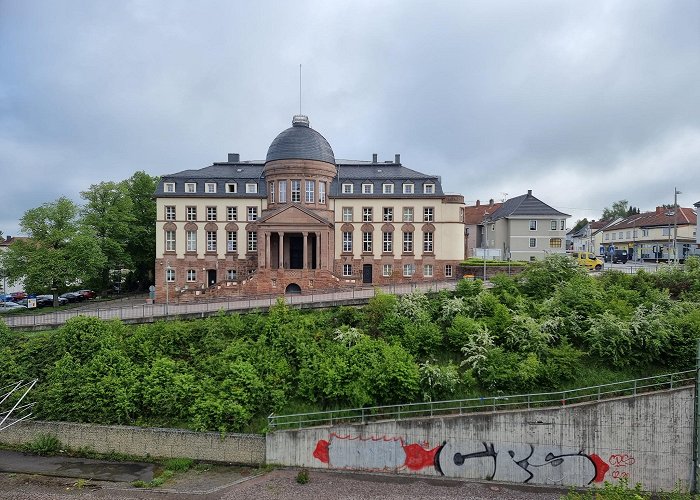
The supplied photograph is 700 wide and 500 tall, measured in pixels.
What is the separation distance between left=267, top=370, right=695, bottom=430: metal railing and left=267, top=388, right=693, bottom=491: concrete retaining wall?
502mm

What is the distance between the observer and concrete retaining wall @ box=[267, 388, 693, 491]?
52.2ft

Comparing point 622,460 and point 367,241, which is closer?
point 622,460

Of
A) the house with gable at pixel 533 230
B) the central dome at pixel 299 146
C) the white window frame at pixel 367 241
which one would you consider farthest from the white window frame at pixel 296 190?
the house with gable at pixel 533 230

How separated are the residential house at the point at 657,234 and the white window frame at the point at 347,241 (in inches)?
1658

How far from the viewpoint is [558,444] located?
52.6 feet

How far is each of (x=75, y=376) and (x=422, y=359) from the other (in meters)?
16.3

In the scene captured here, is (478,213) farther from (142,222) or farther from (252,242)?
(142,222)

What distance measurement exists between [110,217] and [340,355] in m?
35.2

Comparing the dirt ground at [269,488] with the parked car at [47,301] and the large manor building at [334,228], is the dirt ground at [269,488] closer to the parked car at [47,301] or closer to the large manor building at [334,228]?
the large manor building at [334,228]

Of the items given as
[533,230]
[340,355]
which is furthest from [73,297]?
[533,230]

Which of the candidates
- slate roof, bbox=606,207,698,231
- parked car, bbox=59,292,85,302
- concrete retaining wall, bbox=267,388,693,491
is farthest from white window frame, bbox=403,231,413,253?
slate roof, bbox=606,207,698,231

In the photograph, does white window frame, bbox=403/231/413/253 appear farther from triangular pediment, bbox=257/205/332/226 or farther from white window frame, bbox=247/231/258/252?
white window frame, bbox=247/231/258/252

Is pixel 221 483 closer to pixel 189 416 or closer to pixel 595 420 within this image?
pixel 189 416

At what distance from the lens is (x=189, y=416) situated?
57.8 feet
